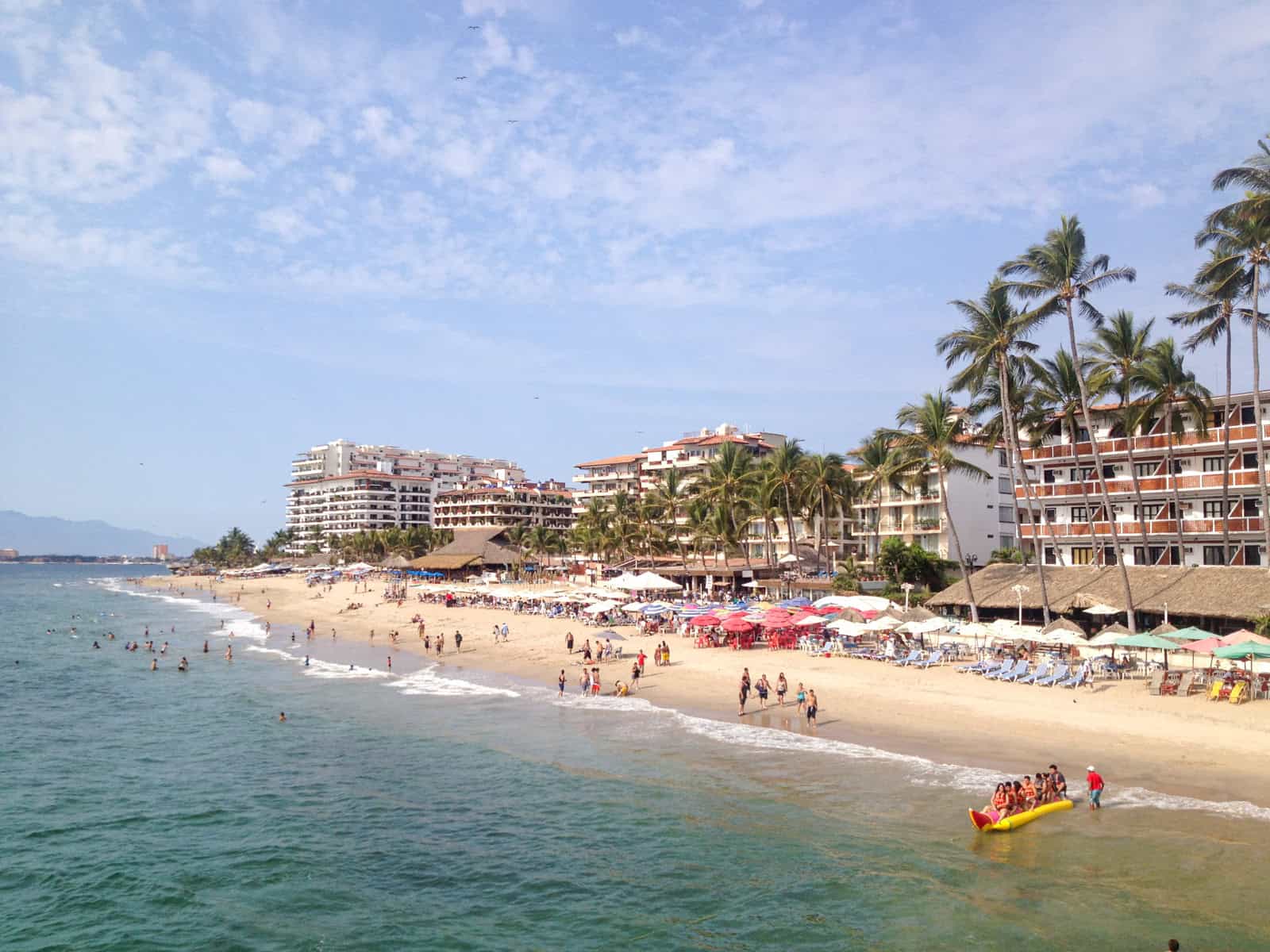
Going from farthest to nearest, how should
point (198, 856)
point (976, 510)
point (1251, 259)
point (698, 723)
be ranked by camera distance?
1. point (976, 510)
2. point (1251, 259)
3. point (698, 723)
4. point (198, 856)

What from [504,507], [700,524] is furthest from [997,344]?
[504,507]

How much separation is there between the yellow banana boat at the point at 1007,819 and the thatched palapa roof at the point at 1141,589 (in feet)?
62.6

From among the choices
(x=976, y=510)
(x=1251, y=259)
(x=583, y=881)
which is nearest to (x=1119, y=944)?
(x=583, y=881)

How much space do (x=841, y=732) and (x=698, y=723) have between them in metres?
4.55

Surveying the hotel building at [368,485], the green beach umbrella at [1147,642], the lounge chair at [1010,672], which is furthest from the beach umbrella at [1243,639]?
the hotel building at [368,485]

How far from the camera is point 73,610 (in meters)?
86.1

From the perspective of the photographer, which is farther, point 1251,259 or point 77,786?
point 1251,259

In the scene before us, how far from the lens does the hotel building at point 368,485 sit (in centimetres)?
15800

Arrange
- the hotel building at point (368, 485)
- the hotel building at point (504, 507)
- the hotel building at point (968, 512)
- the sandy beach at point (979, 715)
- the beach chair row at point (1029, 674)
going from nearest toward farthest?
the sandy beach at point (979, 715), the beach chair row at point (1029, 674), the hotel building at point (968, 512), the hotel building at point (504, 507), the hotel building at point (368, 485)

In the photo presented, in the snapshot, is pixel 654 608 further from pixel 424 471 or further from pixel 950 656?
pixel 424 471

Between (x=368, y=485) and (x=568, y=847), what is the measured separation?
147903 mm

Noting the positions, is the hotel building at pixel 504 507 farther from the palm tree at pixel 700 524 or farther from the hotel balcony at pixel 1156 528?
the hotel balcony at pixel 1156 528

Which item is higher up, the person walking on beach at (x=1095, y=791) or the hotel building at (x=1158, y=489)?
the hotel building at (x=1158, y=489)

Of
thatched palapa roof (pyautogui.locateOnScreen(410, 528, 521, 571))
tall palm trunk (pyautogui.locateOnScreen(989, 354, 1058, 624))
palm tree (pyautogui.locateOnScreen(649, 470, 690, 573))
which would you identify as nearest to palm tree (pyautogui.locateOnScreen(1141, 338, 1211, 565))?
tall palm trunk (pyautogui.locateOnScreen(989, 354, 1058, 624))
